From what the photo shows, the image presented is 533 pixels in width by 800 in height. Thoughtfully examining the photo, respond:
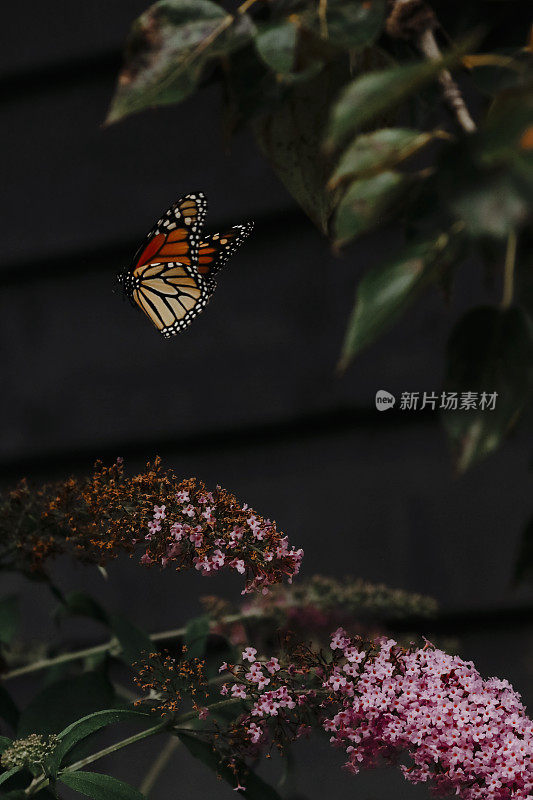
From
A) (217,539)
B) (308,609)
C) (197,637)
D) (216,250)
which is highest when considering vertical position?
(216,250)

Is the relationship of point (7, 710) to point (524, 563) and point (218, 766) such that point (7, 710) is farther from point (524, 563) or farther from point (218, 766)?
point (524, 563)

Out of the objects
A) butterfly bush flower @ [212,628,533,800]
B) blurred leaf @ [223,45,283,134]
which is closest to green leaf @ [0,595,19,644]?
butterfly bush flower @ [212,628,533,800]

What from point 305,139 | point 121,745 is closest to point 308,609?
point 121,745

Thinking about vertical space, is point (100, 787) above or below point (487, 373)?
below

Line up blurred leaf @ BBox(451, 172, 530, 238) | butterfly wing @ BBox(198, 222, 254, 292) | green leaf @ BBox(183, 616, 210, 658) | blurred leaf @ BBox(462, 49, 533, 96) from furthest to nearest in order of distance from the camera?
butterfly wing @ BBox(198, 222, 254, 292)
green leaf @ BBox(183, 616, 210, 658)
blurred leaf @ BBox(462, 49, 533, 96)
blurred leaf @ BBox(451, 172, 530, 238)

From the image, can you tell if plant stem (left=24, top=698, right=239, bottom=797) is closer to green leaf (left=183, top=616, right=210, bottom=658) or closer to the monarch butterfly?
green leaf (left=183, top=616, right=210, bottom=658)

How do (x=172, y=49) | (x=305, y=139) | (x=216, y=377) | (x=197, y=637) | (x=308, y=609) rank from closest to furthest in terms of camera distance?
(x=172, y=49) → (x=305, y=139) → (x=197, y=637) → (x=308, y=609) → (x=216, y=377)

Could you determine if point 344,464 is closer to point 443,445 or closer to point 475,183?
point 443,445

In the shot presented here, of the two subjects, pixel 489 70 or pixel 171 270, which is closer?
pixel 489 70
